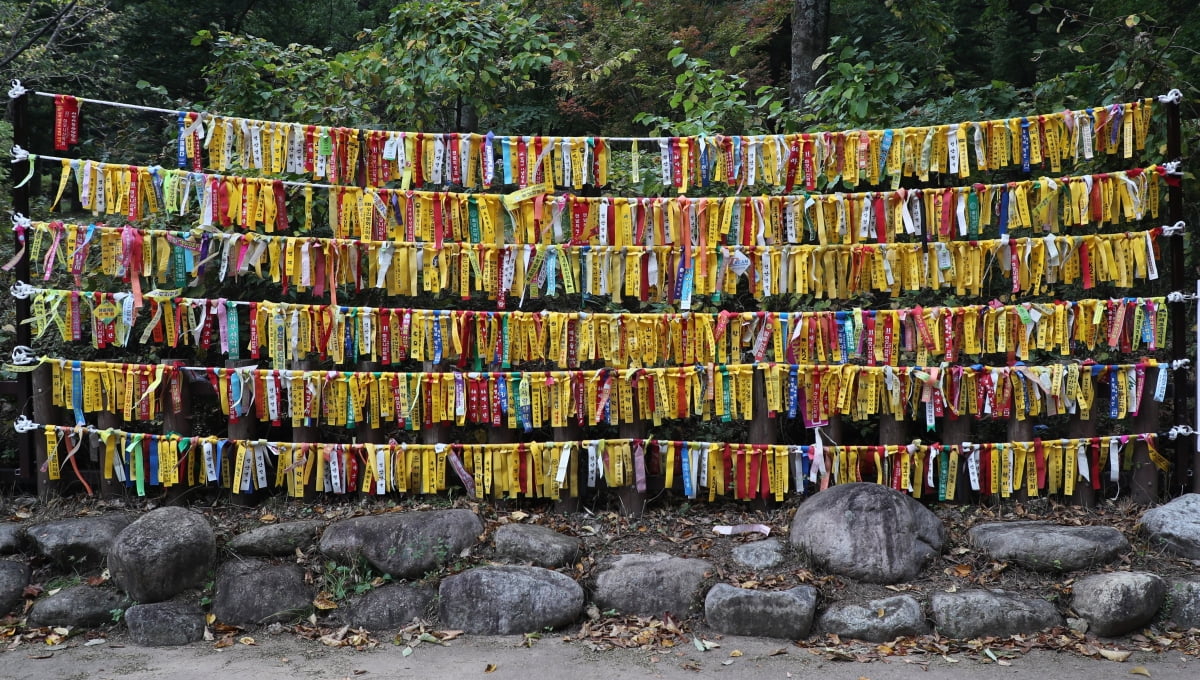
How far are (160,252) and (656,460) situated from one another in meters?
3.77

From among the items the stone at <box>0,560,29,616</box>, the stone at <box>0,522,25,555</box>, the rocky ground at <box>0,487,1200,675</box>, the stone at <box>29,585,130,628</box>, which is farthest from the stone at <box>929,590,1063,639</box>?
the stone at <box>0,522,25,555</box>

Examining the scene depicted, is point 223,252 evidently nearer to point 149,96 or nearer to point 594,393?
point 594,393

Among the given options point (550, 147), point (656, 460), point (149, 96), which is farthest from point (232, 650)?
point (149, 96)

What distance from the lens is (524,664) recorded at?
4949 millimetres

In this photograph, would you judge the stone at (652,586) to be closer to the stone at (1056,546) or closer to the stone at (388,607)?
the stone at (388,607)

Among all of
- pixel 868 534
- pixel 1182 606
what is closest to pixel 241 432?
pixel 868 534

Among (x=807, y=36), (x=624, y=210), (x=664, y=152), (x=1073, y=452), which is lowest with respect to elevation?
(x=1073, y=452)

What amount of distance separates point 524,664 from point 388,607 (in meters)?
1.02

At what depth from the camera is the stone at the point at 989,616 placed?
5.18 meters

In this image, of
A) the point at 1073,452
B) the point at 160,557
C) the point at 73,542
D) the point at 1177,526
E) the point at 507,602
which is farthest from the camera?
the point at 1073,452

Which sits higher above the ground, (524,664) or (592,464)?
(592,464)

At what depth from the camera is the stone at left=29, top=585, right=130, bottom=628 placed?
5.42 meters

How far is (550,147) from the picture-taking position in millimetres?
6723

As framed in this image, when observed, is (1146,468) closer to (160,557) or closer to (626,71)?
(160,557)
